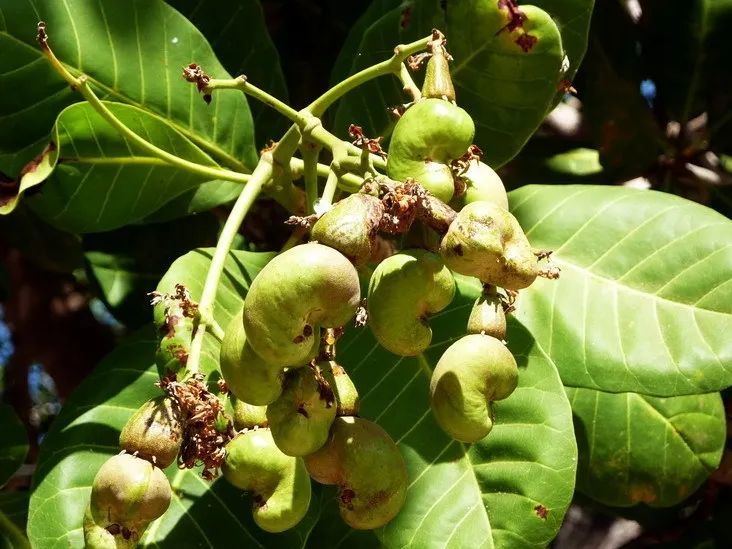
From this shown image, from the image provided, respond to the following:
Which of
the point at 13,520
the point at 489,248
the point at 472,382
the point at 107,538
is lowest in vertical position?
the point at 13,520

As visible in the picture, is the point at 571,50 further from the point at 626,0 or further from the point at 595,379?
the point at 626,0

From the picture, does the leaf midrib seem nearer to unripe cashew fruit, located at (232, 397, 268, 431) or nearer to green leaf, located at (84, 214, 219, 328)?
green leaf, located at (84, 214, 219, 328)

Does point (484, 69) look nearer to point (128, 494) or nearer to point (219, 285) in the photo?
point (219, 285)

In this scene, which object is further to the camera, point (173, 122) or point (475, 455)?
point (173, 122)

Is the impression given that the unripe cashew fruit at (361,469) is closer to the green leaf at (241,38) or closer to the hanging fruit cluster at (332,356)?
the hanging fruit cluster at (332,356)

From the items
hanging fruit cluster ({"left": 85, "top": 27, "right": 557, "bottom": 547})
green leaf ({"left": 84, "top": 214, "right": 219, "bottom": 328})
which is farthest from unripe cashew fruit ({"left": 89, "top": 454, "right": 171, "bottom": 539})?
green leaf ({"left": 84, "top": 214, "right": 219, "bottom": 328})

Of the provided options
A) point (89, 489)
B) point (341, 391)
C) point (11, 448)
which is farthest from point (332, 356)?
point (11, 448)
